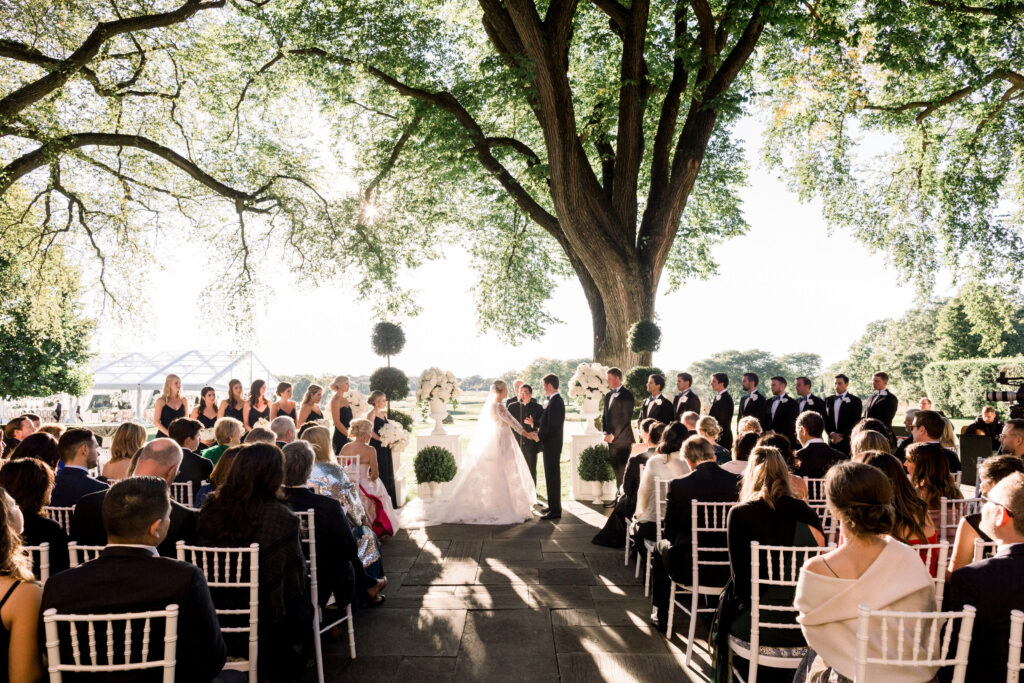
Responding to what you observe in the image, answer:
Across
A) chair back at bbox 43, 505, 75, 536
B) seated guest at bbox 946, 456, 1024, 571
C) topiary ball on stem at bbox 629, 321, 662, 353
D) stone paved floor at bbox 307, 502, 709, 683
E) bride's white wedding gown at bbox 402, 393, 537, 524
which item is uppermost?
topiary ball on stem at bbox 629, 321, 662, 353

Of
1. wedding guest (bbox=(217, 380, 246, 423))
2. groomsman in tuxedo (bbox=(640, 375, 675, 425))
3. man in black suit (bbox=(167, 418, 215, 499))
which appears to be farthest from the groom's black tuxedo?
man in black suit (bbox=(167, 418, 215, 499))

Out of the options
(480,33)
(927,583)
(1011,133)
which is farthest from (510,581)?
(1011,133)

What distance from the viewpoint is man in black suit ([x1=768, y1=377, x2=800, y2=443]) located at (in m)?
10.0

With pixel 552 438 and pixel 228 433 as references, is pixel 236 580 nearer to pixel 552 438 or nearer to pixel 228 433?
pixel 228 433

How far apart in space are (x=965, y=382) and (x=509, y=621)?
3319 cm

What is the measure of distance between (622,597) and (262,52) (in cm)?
1224

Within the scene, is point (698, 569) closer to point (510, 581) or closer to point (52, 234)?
point (510, 581)

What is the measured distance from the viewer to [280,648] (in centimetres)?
345

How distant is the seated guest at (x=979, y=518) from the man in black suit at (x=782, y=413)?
20.2 ft

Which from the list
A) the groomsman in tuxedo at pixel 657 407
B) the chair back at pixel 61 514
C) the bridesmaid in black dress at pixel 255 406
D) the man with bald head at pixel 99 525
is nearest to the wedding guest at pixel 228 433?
the chair back at pixel 61 514

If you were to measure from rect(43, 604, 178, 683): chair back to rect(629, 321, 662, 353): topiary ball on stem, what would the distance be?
948cm

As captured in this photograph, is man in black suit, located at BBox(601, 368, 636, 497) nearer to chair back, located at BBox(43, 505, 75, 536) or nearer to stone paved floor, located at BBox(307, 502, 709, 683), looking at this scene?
stone paved floor, located at BBox(307, 502, 709, 683)

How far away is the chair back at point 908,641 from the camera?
2.09m

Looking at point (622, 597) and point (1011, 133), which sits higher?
point (1011, 133)
